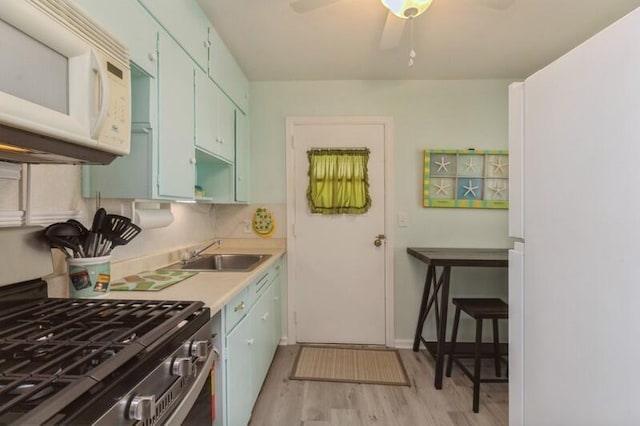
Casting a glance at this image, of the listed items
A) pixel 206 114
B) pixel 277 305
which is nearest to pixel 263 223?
pixel 277 305

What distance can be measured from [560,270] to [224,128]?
1.99 meters

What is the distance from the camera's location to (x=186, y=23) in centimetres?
158

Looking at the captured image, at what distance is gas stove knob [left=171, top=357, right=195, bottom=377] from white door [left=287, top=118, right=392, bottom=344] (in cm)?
191

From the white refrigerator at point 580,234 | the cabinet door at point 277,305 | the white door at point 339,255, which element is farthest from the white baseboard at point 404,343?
the white refrigerator at point 580,234

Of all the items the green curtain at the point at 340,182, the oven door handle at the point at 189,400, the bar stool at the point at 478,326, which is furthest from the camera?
the green curtain at the point at 340,182

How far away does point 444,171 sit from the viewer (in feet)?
8.87

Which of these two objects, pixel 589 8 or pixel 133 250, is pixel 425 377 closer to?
pixel 133 250

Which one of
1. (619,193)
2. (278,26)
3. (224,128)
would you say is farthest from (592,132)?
(224,128)

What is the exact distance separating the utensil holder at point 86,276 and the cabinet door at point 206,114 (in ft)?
2.64

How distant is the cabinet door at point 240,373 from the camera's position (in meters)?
1.38

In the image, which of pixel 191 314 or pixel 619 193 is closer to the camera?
pixel 619 193

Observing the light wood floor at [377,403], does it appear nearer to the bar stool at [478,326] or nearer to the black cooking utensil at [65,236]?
the bar stool at [478,326]

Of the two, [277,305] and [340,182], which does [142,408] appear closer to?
[277,305]

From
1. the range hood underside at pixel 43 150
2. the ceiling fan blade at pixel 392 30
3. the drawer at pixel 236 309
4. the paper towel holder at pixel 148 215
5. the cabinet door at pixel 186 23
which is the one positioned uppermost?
the ceiling fan blade at pixel 392 30
